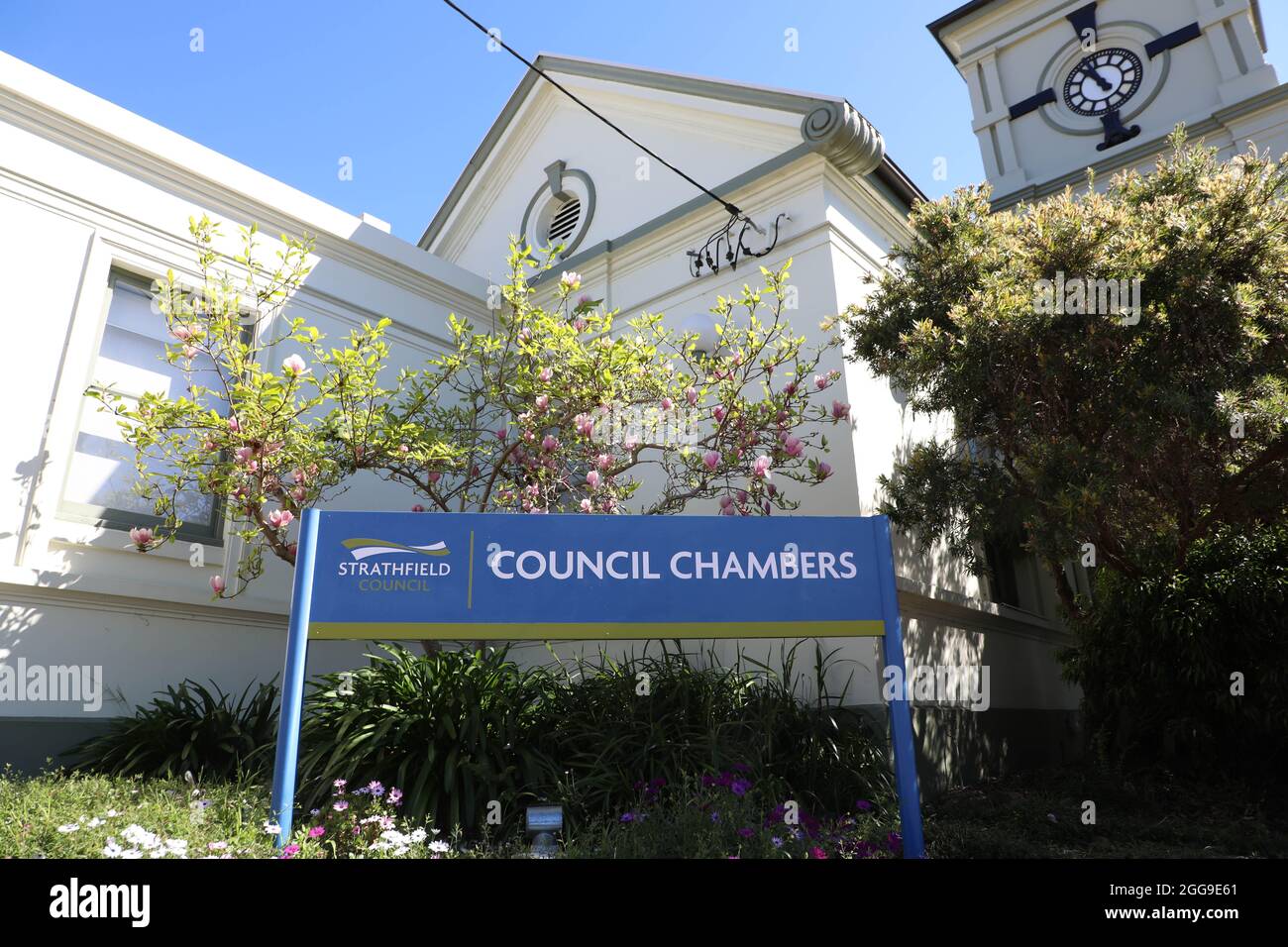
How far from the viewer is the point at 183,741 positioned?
5.82 m

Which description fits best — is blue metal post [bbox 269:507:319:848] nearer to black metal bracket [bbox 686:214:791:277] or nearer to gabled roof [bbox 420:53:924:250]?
black metal bracket [bbox 686:214:791:277]

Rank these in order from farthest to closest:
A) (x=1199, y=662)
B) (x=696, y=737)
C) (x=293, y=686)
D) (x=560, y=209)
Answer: (x=560, y=209), (x=1199, y=662), (x=696, y=737), (x=293, y=686)

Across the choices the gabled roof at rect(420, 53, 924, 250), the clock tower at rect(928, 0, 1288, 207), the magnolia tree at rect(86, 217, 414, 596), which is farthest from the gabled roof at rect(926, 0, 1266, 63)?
the magnolia tree at rect(86, 217, 414, 596)

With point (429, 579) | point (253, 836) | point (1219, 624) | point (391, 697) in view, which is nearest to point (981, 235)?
point (1219, 624)

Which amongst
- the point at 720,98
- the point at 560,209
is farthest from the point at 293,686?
the point at 560,209

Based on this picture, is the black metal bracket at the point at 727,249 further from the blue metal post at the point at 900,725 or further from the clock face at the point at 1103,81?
the clock face at the point at 1103,81

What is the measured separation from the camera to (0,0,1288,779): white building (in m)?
6.36

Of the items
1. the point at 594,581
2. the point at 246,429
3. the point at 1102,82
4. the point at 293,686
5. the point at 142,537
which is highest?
the point at 1102,82

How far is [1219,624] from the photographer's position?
681cm

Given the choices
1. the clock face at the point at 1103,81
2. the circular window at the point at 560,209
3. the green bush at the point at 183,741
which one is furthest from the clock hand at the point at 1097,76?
the green bush at the point at 183,741

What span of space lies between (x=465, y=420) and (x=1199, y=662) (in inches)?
266

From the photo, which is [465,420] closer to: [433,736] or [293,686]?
[433,736]

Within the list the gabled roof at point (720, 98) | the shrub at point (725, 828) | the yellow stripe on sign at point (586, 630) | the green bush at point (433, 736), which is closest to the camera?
the shrub at point (725, 828)

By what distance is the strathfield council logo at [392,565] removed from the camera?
4.27 m
